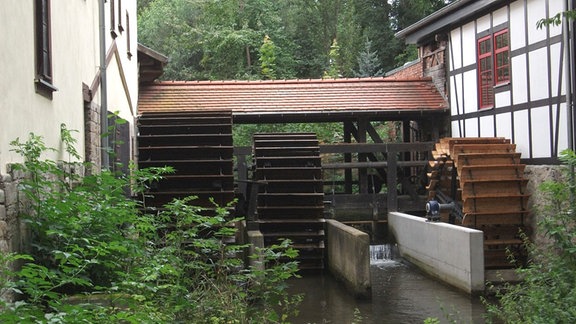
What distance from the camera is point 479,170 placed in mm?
12375

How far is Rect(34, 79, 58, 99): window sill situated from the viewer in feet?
19.2

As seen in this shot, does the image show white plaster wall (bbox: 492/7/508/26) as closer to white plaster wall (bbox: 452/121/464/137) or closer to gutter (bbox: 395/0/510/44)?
gutter (bbox: 395/0/510/44)

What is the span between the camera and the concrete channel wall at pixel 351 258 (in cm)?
1044

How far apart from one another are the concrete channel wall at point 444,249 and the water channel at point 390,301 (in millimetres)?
200

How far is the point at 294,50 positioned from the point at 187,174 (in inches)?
829

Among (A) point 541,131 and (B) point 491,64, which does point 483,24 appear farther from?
(A) point 541,131

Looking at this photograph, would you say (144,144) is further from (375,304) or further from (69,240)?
(69,240)

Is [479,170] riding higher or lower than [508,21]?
lower

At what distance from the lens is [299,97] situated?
15.8 m

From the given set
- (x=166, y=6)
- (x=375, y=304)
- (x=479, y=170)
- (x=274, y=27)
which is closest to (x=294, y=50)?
(x=274, y=27)

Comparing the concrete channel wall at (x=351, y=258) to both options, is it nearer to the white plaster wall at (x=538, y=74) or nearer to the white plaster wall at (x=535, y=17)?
the white plaster wall at (x=538, y=74)

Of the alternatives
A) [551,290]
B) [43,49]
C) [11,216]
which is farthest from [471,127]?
[11,216]

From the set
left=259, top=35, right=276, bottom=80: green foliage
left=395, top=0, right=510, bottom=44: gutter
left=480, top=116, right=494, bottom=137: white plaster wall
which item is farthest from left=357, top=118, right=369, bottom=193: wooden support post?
left=259, top=35, right=276, bottom=80: green foliage

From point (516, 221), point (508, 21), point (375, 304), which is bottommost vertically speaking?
point (375, 304)
